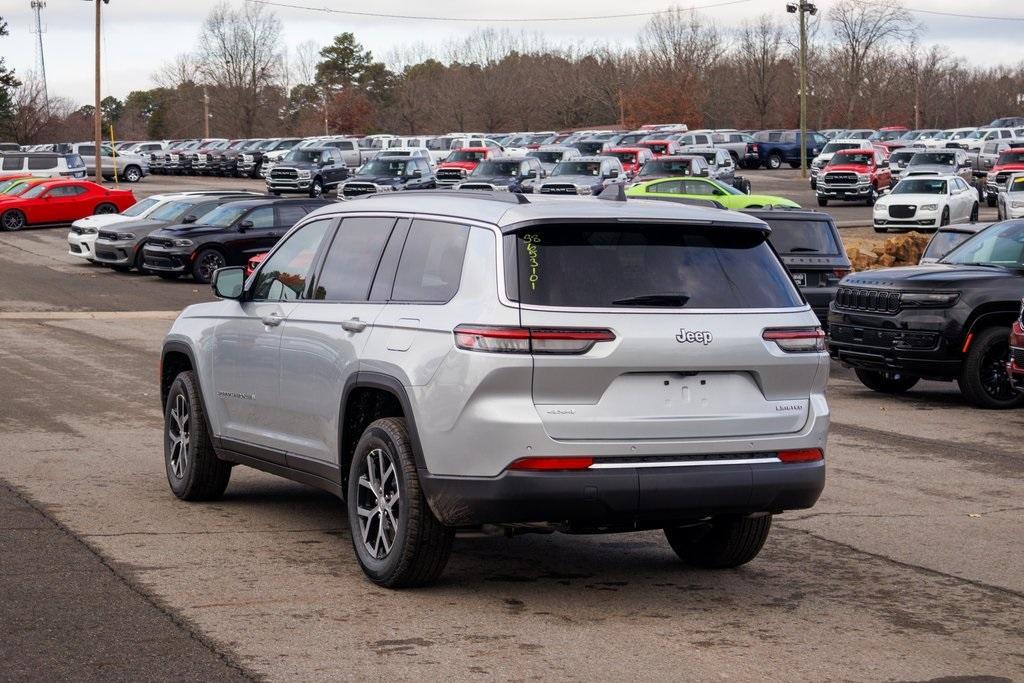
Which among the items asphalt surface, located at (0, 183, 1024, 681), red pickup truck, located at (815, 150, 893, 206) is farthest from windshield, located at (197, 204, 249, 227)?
red pickup truck, located at (815, 150, 893, 206)

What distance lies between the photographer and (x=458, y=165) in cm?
5250

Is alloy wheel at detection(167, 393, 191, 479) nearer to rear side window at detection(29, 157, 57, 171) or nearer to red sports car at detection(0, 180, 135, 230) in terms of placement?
red sports car at detection(0, 180, 135, 230)

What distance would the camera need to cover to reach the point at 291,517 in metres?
8.82

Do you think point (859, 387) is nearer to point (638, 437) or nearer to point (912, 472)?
point (912, 472)

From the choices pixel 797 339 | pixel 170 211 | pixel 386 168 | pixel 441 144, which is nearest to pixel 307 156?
pixel 386 168

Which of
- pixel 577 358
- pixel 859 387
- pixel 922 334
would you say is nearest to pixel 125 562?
pixel 577 358

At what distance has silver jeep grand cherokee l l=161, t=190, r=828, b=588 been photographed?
6.28 metres

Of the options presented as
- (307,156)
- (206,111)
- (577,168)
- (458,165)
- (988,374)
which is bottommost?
(988,374)

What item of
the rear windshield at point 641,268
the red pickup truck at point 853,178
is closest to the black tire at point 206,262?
the rear windshield at point 641,268

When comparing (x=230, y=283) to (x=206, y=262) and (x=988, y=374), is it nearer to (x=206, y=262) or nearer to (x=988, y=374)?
(x=988, y=374)

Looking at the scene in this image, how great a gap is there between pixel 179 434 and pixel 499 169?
35.0 meters

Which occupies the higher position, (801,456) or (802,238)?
(802,238)

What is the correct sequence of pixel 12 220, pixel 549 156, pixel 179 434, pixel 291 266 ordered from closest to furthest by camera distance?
pixel 291 266
pixel 179 434
pixel 12 220
pixel 549 156

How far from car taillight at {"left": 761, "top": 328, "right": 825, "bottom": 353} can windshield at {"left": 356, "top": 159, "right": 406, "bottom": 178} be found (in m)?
39.6
